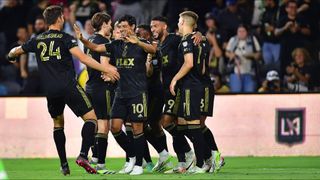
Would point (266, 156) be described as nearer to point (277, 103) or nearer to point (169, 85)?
point (277, 103)

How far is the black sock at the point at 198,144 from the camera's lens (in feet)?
44.9

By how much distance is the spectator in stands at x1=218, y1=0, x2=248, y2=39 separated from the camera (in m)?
20.6

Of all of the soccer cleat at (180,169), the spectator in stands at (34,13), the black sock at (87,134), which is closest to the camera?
the black sock at (87,134)

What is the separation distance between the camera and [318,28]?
20250 millimetres

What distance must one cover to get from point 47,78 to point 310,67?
755 centimetres

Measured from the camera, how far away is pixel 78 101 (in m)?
13.2

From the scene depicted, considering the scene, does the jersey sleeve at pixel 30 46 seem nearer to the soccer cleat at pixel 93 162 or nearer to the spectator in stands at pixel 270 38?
the soccer cleat at pixel 93 162

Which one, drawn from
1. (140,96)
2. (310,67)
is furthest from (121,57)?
(310,67)

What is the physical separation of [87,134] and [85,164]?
0.43m

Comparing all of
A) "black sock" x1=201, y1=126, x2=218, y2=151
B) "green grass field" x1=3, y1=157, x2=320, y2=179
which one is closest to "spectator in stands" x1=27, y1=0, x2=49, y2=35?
"green grass field" x1=3, y1=157, x2=320, y2=179

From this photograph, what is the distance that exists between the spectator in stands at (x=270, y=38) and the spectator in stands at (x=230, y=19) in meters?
0.53

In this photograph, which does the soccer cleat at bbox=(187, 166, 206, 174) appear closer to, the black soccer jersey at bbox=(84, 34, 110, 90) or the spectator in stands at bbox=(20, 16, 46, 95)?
the black soccer jersey at bbox=(84, 34, 110, 90)

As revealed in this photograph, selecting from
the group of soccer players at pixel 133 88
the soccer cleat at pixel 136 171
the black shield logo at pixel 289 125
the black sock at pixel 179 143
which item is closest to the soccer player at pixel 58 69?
the group of soccer players at pixel 133 88

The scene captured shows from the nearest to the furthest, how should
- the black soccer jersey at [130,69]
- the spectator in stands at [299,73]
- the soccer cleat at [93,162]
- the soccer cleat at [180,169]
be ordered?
the black soccer jersey at [130,69], the soccer cleat at [180,169], the soccer cleat at [93,162], the spectator in stands at [299,73]
